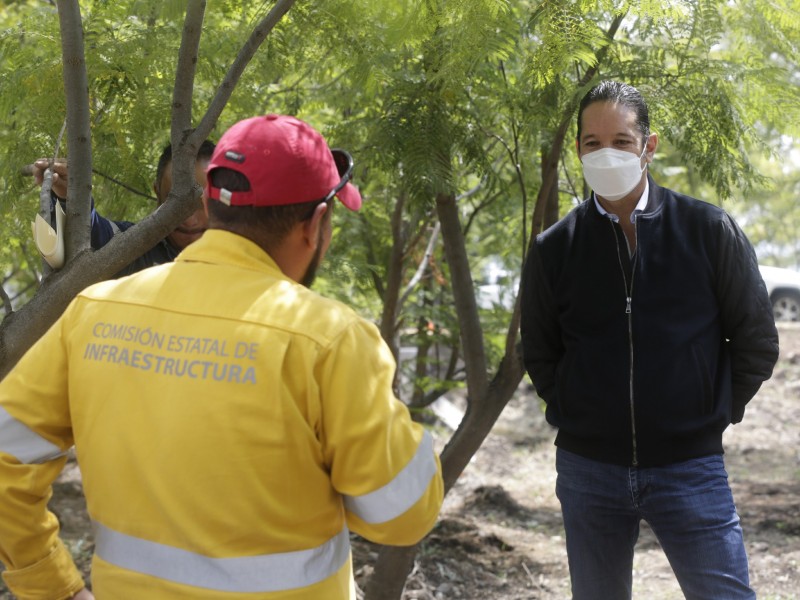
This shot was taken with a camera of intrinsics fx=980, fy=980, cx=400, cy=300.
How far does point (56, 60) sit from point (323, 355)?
2.55 m

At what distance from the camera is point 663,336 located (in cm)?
314

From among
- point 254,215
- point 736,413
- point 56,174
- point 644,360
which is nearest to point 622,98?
point 644,360

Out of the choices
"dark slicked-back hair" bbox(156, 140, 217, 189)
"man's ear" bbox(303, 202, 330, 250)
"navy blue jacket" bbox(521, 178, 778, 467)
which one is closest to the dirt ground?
"navy blue jacket" bbox(521, 178, 778, 467)

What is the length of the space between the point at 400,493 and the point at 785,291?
1914cm

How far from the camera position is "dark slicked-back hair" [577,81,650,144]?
11.0 feet

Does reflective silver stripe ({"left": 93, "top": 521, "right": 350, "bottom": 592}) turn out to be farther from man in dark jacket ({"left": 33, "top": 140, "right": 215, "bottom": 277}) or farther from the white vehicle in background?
the white vehicle in background

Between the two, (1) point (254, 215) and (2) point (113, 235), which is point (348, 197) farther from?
(2) point (113, 235)

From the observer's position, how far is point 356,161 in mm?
4496

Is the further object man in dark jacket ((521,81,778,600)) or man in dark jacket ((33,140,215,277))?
man in dark jacket ((33,140,215,277))

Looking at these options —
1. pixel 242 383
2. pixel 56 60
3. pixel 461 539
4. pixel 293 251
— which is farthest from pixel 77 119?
pixel 461 539

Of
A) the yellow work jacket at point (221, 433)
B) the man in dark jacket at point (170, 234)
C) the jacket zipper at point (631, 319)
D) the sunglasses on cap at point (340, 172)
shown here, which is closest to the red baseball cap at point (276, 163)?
the sunglasses on cap at point (340, 172)

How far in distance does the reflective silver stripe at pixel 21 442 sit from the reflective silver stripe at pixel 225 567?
24cm

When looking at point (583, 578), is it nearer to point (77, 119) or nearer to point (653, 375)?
point (653, 375)

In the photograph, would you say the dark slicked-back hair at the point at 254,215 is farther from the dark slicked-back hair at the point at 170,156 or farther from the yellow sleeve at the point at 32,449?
the dark slicked-back hair at the point at 170,156
